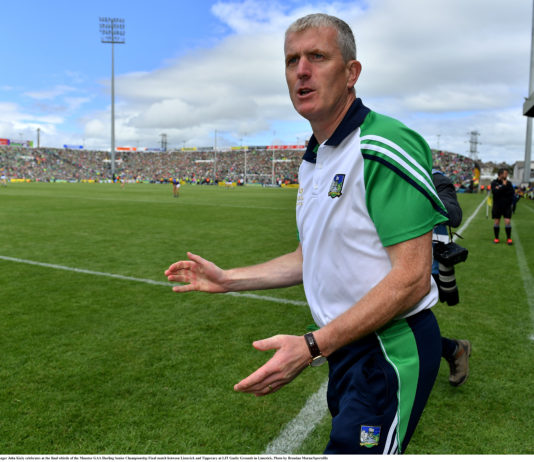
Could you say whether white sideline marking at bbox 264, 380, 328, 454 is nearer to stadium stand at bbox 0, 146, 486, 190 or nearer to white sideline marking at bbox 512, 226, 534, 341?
white sideline marking at bbox 512, 226, 534, 341

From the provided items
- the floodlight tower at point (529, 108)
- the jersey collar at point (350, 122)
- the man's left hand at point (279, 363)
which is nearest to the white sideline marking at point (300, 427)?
the man's left hand at point (279, 363)

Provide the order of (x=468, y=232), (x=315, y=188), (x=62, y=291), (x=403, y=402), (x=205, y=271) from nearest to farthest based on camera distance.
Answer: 1. (x=403, y=402)
2. (x=315, y=188)
3. (x=205, y=271)
4. (x=62, y=291)
5. (x=468, y=232)

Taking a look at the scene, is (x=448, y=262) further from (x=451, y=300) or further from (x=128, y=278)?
(x=128, y=278)

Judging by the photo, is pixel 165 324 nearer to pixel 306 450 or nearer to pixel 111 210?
pixel 306 450

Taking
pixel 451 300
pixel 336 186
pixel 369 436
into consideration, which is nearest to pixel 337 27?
pixel 336 186

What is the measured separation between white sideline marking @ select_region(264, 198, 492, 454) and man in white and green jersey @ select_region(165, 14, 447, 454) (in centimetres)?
131

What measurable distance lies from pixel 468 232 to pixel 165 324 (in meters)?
12.1

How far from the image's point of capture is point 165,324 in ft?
16.8

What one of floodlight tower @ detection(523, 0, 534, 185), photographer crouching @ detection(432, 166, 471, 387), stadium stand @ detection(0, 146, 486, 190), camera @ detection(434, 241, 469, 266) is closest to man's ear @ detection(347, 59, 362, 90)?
photographer crouching @ detection(432, 166, 471, 387)

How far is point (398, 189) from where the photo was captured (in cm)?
137

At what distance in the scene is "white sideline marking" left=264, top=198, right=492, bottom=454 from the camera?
281cm

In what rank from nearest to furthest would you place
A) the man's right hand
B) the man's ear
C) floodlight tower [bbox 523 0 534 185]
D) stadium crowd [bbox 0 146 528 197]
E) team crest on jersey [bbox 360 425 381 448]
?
1. team crest on jersey [bbox 360 425 381 448]
2. the man's ear
3. the man's right hand
4. floodlight tower [bbox 523 0 534 185]
5. stadium crowd [bbox 0 146 528 197]

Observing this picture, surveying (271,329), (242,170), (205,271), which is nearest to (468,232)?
(271,329)

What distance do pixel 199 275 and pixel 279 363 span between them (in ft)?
2.80
